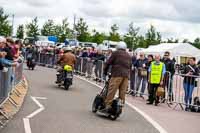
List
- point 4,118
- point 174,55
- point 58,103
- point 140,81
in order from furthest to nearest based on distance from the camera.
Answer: point 174,55 < point 140,81 < point 58,103 < point 4,118

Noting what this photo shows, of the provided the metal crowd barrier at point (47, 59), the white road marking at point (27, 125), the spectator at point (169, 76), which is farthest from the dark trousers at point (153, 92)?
the metal crowd barrier at point (47, 59)

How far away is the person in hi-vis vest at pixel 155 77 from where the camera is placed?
18013 millimetres

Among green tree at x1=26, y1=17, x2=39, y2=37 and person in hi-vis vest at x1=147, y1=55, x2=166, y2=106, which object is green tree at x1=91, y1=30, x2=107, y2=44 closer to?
green tree at x1=26, y1=17, x2=39, y2=37

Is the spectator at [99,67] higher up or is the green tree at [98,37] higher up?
the green tree at [98,37]

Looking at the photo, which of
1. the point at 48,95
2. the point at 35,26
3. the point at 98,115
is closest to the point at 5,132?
the point at 98,115

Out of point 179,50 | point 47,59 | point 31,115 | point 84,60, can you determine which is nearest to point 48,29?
point 179,50

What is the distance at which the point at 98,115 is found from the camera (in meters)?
13.6

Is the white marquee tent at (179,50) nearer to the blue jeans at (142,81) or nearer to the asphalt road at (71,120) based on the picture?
the blue jeans at (142,81)

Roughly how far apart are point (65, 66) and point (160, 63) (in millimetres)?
4729

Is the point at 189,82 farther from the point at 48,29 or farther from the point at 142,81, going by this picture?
the point at 48,29

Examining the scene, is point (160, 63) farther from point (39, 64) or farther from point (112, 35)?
point (112, 35)

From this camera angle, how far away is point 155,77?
18047 mm

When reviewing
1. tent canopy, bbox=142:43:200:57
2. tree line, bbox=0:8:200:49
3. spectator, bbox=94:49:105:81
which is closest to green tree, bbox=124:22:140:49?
tree line, bbox=0:8:200:49

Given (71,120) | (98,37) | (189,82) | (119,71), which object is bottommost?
(71,120)
